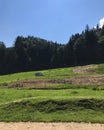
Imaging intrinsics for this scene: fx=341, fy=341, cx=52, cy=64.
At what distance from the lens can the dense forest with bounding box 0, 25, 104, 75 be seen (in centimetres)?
10835

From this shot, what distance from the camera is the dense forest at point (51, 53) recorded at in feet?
355

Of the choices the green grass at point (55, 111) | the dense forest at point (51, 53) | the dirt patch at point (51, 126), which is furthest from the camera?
the dense forest at point (51, 53)

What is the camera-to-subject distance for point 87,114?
68.4 feet

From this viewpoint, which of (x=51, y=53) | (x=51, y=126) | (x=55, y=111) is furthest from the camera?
(x=51, y=53)

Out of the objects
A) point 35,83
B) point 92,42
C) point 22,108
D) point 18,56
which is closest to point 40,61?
point 18,56

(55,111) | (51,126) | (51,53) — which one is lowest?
(51,126)

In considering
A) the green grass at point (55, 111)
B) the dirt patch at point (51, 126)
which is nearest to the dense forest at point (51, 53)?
the green grass at point (55, 111)

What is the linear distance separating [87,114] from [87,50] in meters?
88.6

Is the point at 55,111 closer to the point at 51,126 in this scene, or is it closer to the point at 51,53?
the point at 51,126

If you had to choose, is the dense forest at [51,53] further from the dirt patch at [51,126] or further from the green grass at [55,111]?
the dirt patch at [51,126]

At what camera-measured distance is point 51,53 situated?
134 metres

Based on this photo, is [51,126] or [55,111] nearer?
[51,126]

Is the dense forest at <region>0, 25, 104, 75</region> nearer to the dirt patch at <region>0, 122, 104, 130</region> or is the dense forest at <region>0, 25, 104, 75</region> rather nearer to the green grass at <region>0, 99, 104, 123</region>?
the green grass at <region>0, 99, 104, 123</region>

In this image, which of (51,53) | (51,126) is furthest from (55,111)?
(51,53)
